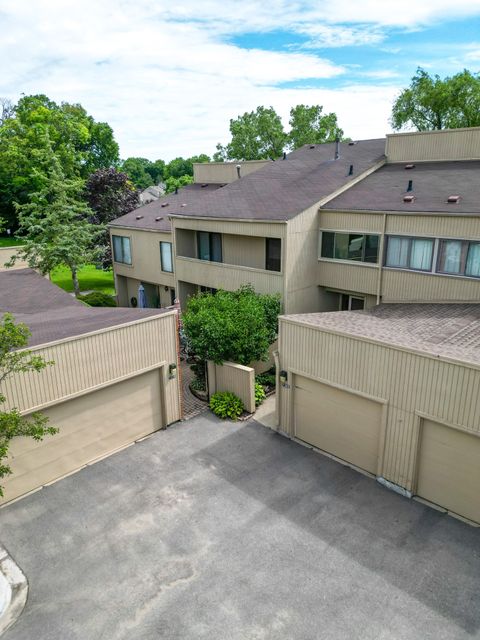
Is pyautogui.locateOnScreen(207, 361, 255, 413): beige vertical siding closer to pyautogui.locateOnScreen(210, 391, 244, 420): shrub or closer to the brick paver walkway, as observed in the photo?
pyautogui.locateOnScreen(210, 391, 244, 420): shrub

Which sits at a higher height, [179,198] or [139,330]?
[179,198]

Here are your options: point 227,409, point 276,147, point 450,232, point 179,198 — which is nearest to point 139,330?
point 227,409

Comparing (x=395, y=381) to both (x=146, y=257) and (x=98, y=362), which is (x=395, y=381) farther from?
(x=146, y=257)

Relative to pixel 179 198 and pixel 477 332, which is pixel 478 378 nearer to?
pixel 477 332

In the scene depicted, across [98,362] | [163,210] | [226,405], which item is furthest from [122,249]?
[98,362]

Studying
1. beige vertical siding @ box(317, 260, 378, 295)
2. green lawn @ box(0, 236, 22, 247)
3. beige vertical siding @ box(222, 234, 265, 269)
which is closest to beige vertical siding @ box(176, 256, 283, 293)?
beige vertical siding @ box(222, 234, 265, 269)

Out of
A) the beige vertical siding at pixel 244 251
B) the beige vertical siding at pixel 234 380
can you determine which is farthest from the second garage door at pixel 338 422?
the beige vertical siding at pixel 244 251

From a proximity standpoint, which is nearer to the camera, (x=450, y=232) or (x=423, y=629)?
(x=423, y=629)
